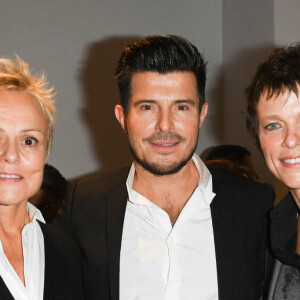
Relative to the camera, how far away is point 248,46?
458 centimetres

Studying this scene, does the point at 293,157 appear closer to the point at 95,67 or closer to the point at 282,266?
the point at 282,266

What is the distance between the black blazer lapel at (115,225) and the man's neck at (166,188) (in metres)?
0.08

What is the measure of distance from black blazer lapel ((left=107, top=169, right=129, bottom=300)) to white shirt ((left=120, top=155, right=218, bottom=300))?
0.03 meters

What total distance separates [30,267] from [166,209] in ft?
Result: 2.54

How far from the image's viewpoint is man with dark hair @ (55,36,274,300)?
2.31 m

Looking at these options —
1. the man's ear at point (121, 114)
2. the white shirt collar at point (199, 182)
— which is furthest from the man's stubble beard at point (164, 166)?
the man's ear at point (121, 114)

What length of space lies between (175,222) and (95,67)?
2492 millimetres

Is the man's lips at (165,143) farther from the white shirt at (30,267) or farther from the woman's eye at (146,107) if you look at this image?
the white shirt at (30,267)

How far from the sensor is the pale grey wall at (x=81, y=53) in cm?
442

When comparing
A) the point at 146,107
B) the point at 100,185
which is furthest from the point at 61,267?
the point at 146,107

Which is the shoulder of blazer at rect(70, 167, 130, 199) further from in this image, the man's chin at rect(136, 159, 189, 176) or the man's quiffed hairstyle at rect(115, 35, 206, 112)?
the man's quiffed hairstyle at rect(115, 35, 206, 112)

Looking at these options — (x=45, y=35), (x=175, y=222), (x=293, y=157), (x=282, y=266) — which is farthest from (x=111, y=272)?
(x=45, y=35)

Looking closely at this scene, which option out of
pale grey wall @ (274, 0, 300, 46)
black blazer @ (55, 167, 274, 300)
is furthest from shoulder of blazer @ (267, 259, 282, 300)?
pale grey wall @ (274, 0, 300, 46)

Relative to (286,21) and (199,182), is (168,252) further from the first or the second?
(286,21)
